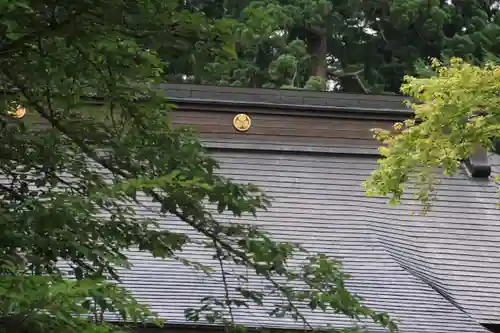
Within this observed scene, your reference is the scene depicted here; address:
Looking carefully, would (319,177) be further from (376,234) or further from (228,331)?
(228,331)

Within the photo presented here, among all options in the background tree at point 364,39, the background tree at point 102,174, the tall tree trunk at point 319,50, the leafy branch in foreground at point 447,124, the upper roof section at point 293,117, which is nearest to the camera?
the background tree at point 102,174

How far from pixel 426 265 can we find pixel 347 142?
1967mm

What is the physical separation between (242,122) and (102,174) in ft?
A: 19.7

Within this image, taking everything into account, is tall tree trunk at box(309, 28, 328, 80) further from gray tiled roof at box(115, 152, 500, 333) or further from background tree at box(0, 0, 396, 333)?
background tree at box(0, 0, 396, 333)

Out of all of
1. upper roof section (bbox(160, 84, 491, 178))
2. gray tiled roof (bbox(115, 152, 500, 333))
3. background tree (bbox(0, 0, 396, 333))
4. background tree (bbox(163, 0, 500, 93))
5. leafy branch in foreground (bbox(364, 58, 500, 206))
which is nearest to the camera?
background tree (bbox(0, 0, 396, 333))

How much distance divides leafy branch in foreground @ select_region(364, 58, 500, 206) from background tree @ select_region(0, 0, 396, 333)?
3240 millimetres

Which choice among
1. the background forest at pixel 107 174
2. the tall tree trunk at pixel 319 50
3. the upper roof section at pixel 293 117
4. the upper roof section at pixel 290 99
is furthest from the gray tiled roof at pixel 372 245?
the tall tree trunk at pixel 319 50

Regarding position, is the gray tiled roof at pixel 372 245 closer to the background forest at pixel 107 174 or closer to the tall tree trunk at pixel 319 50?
the background forest at pixel 107 174

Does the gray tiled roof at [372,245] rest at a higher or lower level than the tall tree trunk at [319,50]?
lower

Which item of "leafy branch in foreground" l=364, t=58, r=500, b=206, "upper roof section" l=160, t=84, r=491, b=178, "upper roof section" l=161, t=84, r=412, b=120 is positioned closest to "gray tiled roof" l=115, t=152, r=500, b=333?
"upper roof section" l=160, t=84, r=491, b=178

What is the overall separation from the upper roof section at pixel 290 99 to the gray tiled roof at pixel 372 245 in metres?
0.56

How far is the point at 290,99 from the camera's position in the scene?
30.3ft

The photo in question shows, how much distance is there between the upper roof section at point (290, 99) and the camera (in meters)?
9.02

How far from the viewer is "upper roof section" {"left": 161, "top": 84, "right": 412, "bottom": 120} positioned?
9.02 m
